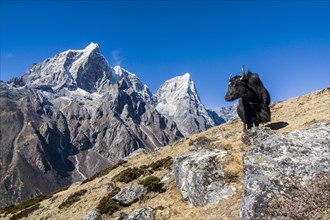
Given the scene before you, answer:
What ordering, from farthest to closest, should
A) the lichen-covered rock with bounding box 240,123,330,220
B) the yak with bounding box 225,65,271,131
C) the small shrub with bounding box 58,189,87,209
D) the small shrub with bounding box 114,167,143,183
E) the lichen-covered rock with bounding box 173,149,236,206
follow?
1. the small shrub with bounding box 114,167,143,183
2. the small shrub with bounding box 58,189,87,209
3. the yak with bounding box 225,65,271,131
4. the lichen-covered rock with bounding box 173,149,236,206
5. the lichen-covered rock with bounding box 240,123,330,220

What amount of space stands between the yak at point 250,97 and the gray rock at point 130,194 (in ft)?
31.6

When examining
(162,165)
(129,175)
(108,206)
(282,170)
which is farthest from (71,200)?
(282,170)

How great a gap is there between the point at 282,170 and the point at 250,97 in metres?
14.9

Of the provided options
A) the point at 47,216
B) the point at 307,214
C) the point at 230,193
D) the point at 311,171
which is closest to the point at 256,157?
the point at 311,171

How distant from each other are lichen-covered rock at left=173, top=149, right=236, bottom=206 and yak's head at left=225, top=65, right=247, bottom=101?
21.5 feet

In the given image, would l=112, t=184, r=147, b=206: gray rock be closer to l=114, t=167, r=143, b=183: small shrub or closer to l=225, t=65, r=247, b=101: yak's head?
l=114, t=167, r=143, b=183: small shrub

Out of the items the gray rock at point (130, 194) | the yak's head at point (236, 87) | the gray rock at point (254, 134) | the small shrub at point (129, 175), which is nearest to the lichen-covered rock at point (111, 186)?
the small shrub at point (129, 175)

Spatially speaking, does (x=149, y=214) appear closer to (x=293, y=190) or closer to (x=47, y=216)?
(x=293, y=190)

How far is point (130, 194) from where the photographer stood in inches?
886

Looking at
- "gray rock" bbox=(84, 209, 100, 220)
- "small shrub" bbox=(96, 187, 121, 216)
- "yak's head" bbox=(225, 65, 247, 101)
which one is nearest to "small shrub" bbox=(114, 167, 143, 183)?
"small shrub" bbox=(96, 187, 121, 216)

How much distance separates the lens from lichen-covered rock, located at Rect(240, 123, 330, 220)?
10938 millimetres

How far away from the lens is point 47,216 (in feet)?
87.7

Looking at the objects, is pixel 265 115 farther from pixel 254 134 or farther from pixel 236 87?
pixel 254 134

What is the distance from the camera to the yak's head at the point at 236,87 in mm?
25625
